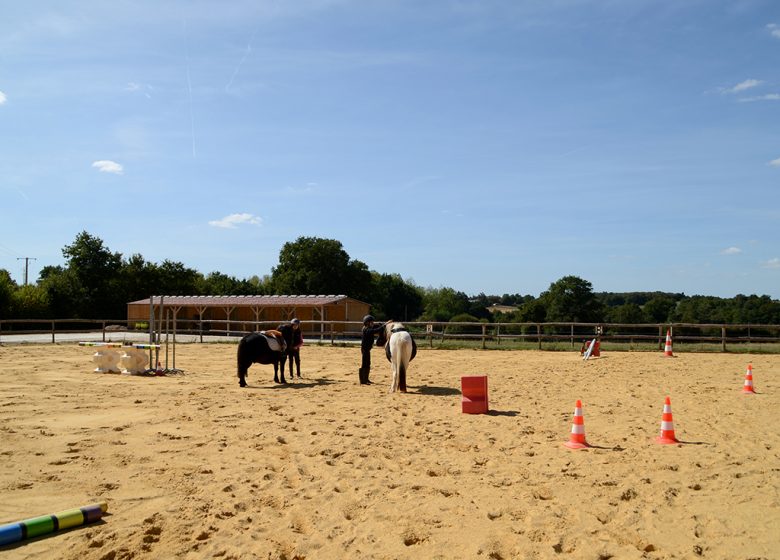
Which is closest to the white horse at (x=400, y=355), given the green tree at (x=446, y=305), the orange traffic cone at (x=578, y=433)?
the orange traffic cone at (x=578, y=433)

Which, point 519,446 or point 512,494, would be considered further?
point 519,446

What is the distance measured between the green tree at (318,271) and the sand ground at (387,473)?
44.7 m

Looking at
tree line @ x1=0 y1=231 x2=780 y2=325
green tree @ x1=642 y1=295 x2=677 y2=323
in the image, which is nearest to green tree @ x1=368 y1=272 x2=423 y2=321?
tree line @ x1=0 y1=231 x2=780 y2=325

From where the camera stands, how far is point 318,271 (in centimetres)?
5691

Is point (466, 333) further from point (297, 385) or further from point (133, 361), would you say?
point (297, 385)

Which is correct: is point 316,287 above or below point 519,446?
above

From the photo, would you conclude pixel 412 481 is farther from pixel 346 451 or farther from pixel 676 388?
pixel 676 388

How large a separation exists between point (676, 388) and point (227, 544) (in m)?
10.3

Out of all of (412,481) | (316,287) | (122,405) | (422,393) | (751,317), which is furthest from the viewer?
(316,287)

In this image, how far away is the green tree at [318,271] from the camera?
56.8 meters

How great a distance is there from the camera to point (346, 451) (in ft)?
23.1

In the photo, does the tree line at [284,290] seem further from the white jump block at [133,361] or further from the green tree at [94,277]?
the white jump block at [133,361]

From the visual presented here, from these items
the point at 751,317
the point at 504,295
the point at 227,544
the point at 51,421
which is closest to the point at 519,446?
the point at 227,544

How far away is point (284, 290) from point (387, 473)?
52.0m
